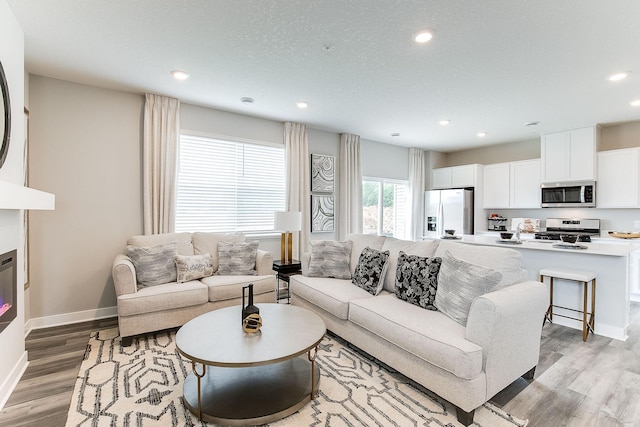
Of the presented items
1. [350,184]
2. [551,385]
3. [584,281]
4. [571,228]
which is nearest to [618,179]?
[571,228]

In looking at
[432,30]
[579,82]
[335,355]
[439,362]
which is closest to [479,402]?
[439,362]

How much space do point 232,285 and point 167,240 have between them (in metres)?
1.01

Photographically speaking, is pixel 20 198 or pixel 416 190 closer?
pixel 20 198

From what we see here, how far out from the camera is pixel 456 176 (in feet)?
21.7

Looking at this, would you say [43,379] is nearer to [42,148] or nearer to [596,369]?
[42,148]

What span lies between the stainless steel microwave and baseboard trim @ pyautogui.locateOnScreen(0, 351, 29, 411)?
7.21m

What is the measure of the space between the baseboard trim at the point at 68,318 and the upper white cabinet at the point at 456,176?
21.1ft

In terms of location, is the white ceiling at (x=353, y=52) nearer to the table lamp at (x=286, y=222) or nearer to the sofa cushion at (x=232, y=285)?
the table lamp at (x=286, y=222)

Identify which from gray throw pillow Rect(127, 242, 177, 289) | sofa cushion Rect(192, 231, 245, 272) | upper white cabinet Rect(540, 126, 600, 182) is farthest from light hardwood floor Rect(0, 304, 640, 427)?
upper white cabinet Rect(540, 126, 600, 182)

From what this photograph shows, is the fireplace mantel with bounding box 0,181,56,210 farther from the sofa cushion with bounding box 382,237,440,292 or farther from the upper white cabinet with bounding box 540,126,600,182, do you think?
the upper white cabinet with bounding box 540,126,600,182

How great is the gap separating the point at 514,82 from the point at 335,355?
3.38m

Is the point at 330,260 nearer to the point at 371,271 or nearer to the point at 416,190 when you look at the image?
the point at 371,271

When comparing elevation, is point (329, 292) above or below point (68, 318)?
above

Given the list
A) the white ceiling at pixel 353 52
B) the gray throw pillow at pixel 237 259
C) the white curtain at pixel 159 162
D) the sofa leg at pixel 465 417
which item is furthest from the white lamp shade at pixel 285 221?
the sofa leg at pixel 465 417
